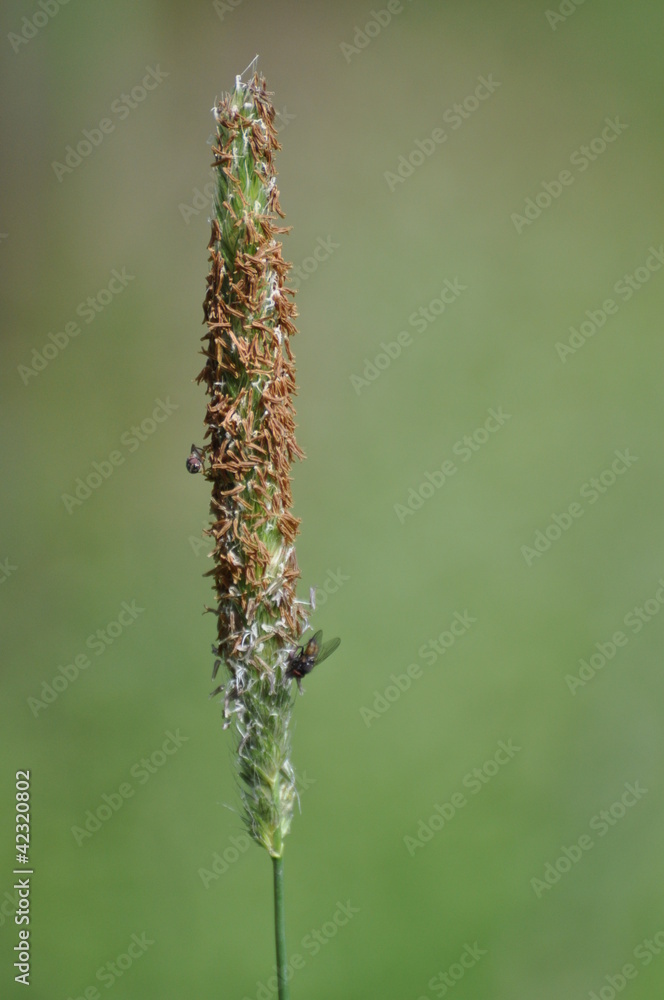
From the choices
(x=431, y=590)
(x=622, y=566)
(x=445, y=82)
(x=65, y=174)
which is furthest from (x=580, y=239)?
(x=65, y=174)

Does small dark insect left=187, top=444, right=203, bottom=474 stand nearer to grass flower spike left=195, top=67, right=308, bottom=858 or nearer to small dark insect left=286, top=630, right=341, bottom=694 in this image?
grass flower spike left=195, top=67, right=308, bottom=858

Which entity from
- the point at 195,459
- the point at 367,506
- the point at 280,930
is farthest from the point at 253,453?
the point at 367,506

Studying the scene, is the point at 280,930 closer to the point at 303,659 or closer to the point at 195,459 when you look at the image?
the point at 303,659

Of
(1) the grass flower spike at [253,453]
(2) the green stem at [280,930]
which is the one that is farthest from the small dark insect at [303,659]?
(2) the green stem at [280,930]

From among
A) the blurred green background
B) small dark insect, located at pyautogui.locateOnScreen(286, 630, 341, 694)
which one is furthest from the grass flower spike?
the blurred green background

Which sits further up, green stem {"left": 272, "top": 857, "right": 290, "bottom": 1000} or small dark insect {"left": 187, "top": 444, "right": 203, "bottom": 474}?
small dark insect {"left": 187, "top": 444, "right": 203, "bottom": 474}

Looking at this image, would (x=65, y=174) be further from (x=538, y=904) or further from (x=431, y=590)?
(x=538, y=904)

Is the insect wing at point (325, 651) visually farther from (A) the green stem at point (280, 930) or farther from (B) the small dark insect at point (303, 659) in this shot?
(A) the green stem at point (280, 930)
